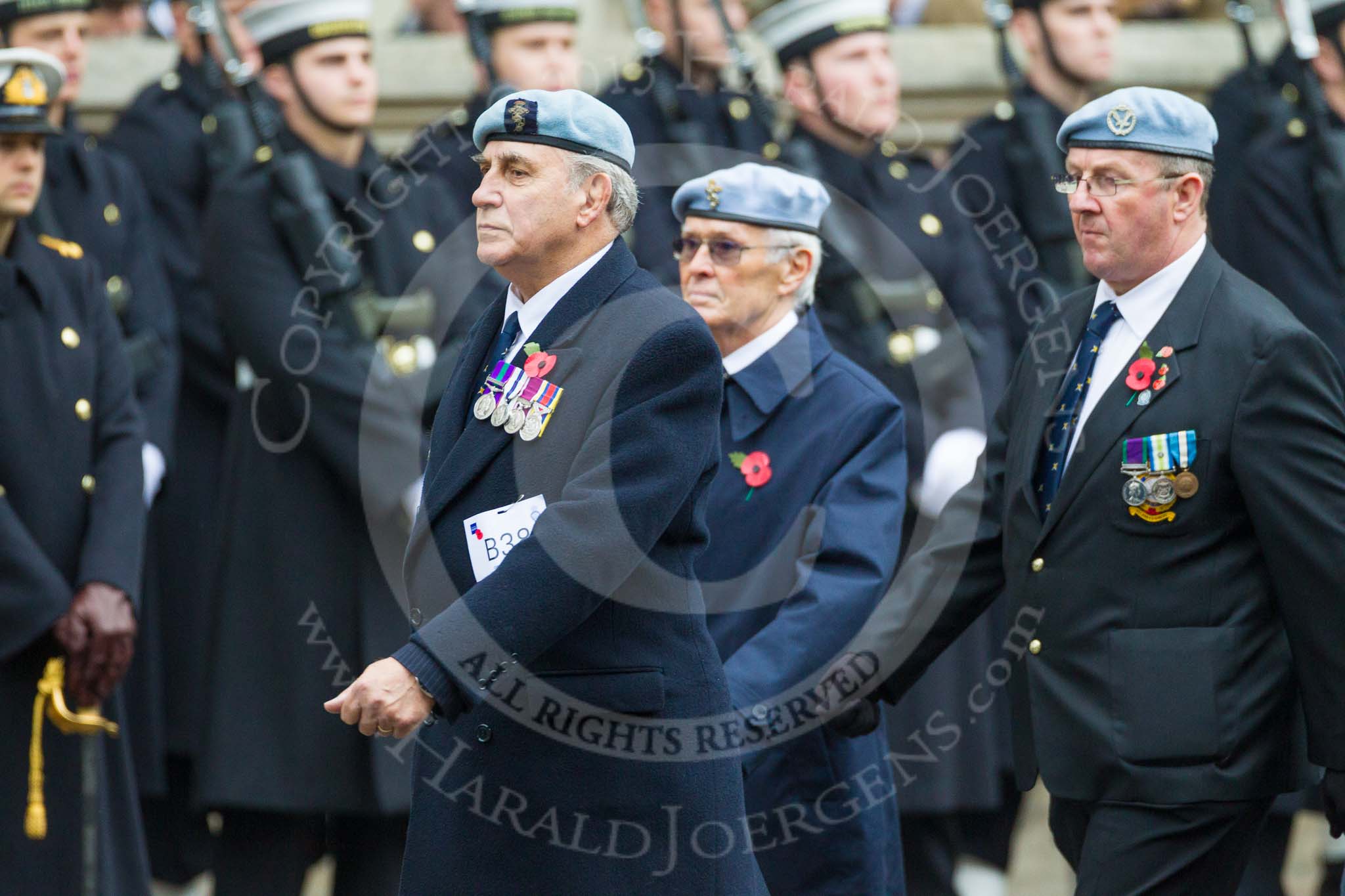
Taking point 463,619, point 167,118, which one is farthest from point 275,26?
point 463,619

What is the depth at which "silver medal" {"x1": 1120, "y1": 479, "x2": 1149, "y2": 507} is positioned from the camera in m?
4.21

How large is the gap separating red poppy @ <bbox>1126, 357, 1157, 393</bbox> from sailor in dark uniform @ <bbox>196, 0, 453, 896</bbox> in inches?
92.2

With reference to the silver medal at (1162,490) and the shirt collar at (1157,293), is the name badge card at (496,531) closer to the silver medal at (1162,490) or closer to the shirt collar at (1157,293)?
the silver medal at (1162,490)

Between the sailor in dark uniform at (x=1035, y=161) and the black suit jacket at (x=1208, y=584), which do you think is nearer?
the black suit jacket at (x=1208, y=584)

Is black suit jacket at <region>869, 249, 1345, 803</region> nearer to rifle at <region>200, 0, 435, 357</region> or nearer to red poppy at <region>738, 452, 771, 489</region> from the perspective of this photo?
red poppy at <region>738, 452, 771, 489</region>

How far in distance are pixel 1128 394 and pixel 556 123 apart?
1.24 meters

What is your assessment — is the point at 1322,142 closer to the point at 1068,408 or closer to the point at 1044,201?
the point at 1044,201

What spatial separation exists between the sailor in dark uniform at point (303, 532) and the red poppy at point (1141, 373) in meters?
2.34

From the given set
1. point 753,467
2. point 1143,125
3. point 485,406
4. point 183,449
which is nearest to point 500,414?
point 485,406

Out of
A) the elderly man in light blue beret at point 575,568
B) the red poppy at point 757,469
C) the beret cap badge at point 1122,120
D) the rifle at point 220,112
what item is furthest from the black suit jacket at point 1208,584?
the rifle at point 220,112

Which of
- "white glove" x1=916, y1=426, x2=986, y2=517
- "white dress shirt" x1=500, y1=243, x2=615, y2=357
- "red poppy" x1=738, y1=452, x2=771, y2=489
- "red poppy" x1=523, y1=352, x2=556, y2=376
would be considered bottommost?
"white glove" x1=916, y1=426, x2=986, y2=517

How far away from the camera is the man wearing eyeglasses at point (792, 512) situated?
183 inches

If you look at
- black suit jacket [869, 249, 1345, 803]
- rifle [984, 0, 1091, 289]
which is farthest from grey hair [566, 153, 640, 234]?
rifle [984, 0, 1091, 289]

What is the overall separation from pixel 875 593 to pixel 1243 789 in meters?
0.88
